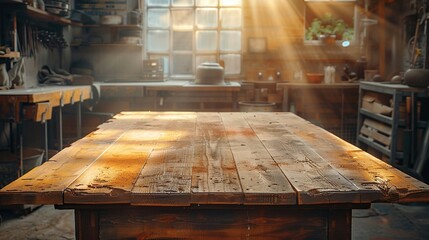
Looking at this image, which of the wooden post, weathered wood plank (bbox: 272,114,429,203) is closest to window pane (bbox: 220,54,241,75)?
the wooden post

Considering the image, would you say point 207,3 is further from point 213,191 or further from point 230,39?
point 213,191

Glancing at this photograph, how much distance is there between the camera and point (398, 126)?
511 centimetres

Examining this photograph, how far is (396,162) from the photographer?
16.6ft

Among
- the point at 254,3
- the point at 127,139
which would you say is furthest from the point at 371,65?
the point at 127,139

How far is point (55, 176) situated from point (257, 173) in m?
0.68

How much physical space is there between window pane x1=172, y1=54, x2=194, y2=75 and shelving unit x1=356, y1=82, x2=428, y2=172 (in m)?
2.53

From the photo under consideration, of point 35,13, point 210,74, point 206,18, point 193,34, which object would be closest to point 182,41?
point 193,34

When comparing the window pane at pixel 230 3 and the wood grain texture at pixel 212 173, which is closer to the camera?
the wood grain texture at pixel 212 173

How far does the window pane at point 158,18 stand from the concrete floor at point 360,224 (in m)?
3.53

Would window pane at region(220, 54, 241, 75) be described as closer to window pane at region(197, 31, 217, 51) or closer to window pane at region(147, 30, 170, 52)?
window pane at region(197, 31, 217, 51)

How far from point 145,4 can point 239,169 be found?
220 inches

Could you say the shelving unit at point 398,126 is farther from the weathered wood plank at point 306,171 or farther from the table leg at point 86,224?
the table leg at point 86,224

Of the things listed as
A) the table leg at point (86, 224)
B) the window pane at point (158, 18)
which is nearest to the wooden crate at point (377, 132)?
the window pane at point (158, 18)

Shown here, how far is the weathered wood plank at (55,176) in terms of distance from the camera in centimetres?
145
